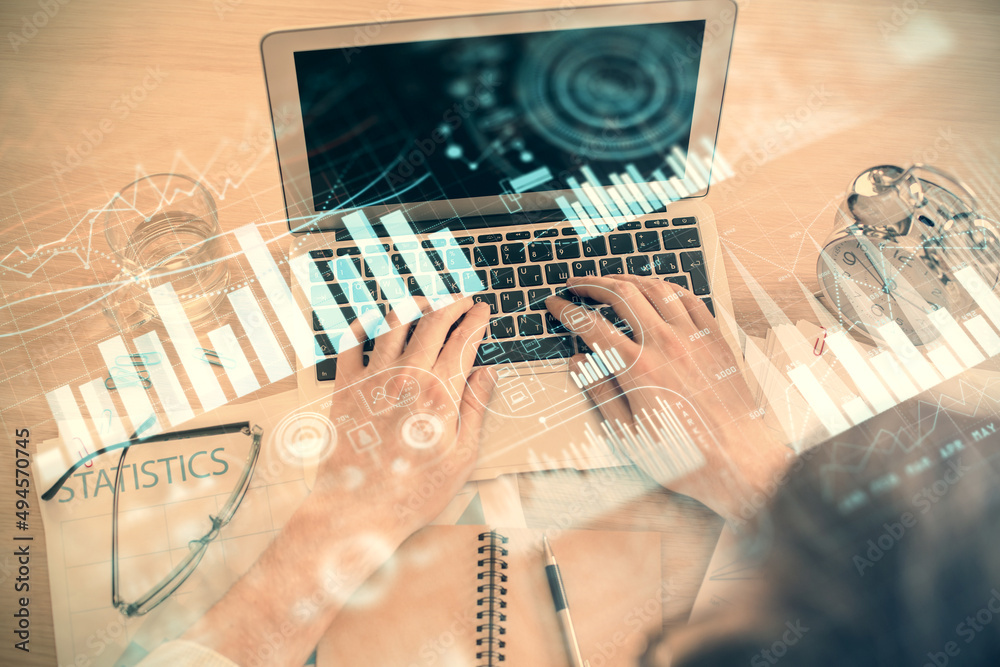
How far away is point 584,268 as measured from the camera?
64 centimetres

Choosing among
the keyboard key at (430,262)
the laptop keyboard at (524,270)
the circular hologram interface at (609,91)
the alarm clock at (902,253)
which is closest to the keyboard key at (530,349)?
the laptop keyboard at (524,270)

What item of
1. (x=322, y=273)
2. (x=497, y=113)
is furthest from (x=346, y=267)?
(x=497, y=113)

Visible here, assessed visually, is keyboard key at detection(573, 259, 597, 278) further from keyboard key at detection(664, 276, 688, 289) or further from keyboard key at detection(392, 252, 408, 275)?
keyboard key at detection(392, 252, 408, 275)

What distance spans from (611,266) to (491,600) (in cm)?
38

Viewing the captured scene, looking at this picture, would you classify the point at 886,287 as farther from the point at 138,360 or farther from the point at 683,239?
the point at 138,360

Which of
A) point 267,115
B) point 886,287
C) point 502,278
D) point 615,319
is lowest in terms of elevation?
point 886,287

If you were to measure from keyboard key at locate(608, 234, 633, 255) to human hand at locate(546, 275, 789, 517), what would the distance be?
3 cm

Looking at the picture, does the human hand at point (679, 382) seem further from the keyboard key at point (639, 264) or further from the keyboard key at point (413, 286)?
the keyboard key at point (413, 286)

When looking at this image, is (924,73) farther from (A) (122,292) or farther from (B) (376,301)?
(A) (122,292)

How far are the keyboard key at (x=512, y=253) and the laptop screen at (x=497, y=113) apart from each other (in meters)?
0.06

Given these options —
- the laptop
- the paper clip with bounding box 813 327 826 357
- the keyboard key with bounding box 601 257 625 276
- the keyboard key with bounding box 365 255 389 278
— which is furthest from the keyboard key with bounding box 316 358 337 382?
the paper clip with bounding box 813 327 826 357

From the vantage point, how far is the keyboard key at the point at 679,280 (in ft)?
2.12

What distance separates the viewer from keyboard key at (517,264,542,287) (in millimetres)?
639

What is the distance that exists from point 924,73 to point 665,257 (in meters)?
0.42
